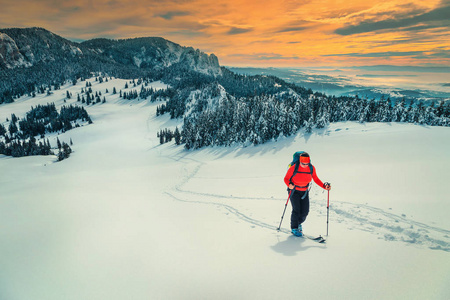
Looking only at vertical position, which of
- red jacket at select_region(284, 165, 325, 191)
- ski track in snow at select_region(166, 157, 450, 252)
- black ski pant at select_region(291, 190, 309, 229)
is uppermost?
red jacket at select_region(284, 165, 325, 191)

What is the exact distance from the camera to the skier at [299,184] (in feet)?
22.3

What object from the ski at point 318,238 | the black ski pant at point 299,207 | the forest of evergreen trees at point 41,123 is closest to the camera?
the ski at point 318,238

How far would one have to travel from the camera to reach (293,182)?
6977 millimetres

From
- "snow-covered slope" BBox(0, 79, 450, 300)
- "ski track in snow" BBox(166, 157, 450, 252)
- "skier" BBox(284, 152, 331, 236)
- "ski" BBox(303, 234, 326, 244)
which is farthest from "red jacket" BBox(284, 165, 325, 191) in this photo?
"ski track in snow" BBox(166, 157, 450, 252)

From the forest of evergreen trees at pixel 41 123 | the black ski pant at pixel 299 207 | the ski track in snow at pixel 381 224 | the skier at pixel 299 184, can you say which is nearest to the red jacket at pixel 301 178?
the skier at pixel 299 184

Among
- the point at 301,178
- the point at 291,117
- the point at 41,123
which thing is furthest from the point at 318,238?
the point at 41,123

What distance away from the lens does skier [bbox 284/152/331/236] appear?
6.80 m

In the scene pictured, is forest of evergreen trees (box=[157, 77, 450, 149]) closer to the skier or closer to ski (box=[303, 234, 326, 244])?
the skier

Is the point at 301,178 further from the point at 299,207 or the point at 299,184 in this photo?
the point at 299,207

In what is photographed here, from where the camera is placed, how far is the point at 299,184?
22.6ft

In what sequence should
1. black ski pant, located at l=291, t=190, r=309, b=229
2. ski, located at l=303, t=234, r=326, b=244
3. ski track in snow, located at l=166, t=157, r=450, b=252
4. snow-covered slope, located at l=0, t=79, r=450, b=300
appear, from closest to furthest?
snow-covered slope, located at l=0, t=79, r=450, b=300
ski track in snow, located at l=166, t=157, r=450, b=252
ski, located at l=303, t=234, r=326, b=244
black ski pant, located at l=291, t=190, r=309, b=229

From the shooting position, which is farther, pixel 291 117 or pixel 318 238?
pixel 291 117

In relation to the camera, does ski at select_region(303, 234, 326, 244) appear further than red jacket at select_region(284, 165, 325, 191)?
No

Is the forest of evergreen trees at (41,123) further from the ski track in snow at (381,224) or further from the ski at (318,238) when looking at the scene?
the ski at (318,238)
